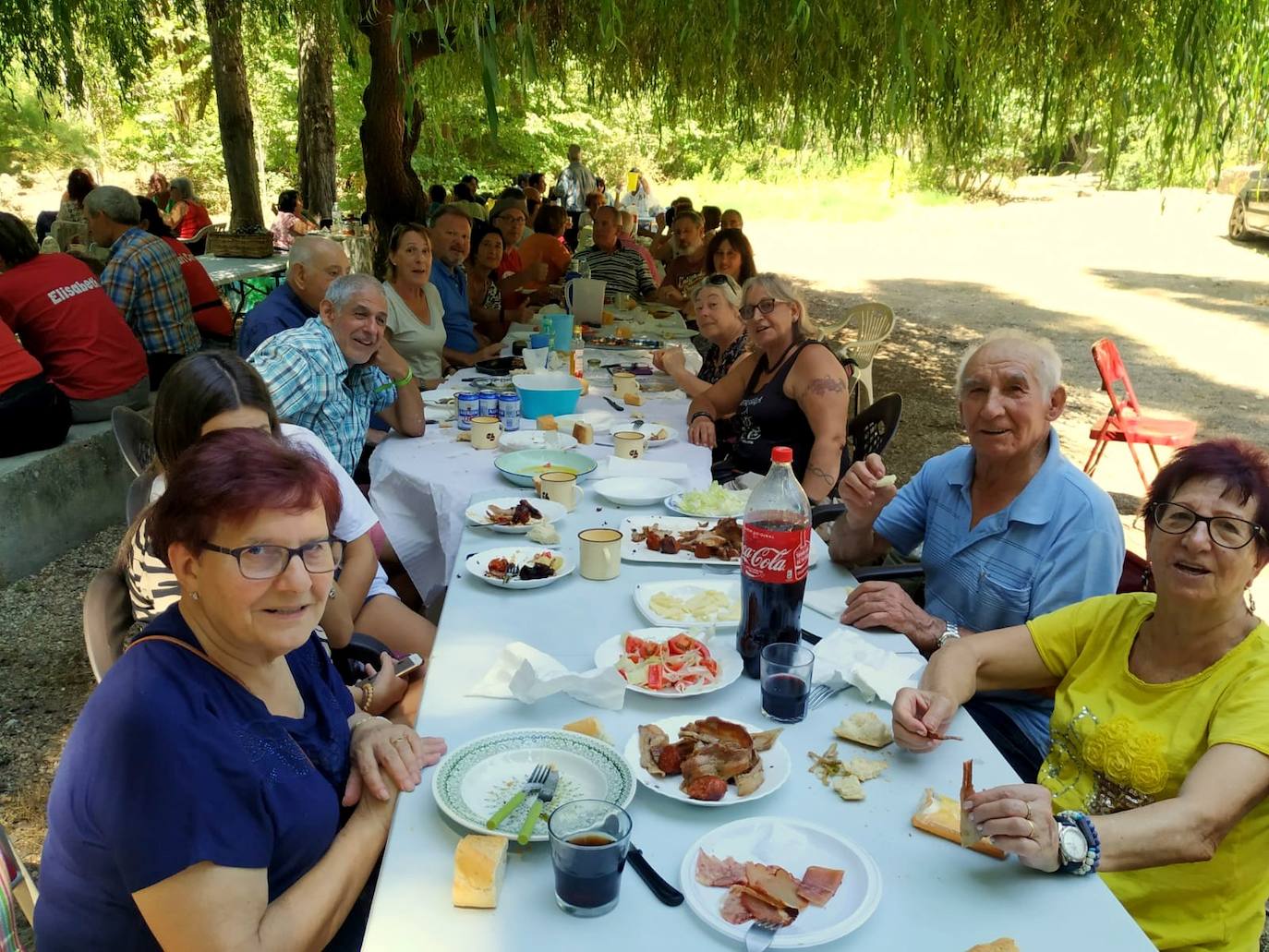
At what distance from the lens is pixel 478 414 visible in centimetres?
376

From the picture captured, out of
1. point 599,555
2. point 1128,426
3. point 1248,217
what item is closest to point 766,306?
point 599,555

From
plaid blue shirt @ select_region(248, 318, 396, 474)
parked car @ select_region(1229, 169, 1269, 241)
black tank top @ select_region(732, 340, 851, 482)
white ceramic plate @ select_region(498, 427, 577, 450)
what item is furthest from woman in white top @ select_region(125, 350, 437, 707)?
parked car @ select_region(1229, 169, 1269, 241)

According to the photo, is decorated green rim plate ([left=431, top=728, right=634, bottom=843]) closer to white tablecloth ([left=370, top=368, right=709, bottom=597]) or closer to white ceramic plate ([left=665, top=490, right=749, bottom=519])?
white ceramic plate ([left=665, top=490, right=749, bottom=519])

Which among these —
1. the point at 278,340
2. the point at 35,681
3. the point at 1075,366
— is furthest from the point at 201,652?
the point at 1075,366

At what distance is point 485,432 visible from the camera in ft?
11.5

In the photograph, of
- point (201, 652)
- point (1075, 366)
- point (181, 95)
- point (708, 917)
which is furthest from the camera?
point (181, 95)

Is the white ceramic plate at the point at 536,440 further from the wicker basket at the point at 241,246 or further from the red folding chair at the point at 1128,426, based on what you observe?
the wicker basket at the point at 241,246

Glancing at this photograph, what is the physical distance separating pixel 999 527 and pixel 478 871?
5.41 ft

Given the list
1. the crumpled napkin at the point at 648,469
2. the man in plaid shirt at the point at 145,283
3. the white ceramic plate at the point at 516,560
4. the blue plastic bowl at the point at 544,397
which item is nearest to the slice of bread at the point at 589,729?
the white ceramic plate at the point at 516,560

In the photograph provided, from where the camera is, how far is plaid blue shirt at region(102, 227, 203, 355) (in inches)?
225

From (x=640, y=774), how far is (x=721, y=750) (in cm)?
15

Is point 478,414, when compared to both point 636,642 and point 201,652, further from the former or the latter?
point 201,652

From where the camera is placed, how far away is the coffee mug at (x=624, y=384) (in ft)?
14.7

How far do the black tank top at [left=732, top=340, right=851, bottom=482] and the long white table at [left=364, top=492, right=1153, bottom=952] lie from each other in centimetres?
209
